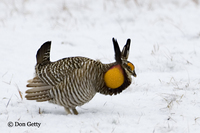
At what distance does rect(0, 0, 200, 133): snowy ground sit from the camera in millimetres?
4246

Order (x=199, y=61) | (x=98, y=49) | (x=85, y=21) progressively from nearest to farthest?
(x=199, y=61) → (x=98, y=49) → (x=85, y=21)

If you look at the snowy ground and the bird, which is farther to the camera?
the bird

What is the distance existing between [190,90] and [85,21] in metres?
5.69

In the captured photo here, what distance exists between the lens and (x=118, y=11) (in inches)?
448

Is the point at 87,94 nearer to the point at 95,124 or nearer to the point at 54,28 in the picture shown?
the point at 95,124

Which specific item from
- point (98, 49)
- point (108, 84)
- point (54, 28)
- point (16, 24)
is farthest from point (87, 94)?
point (16, 24)

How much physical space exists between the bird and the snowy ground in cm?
22

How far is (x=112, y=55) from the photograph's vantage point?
25.0 feet

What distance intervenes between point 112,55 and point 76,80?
3.25 m
